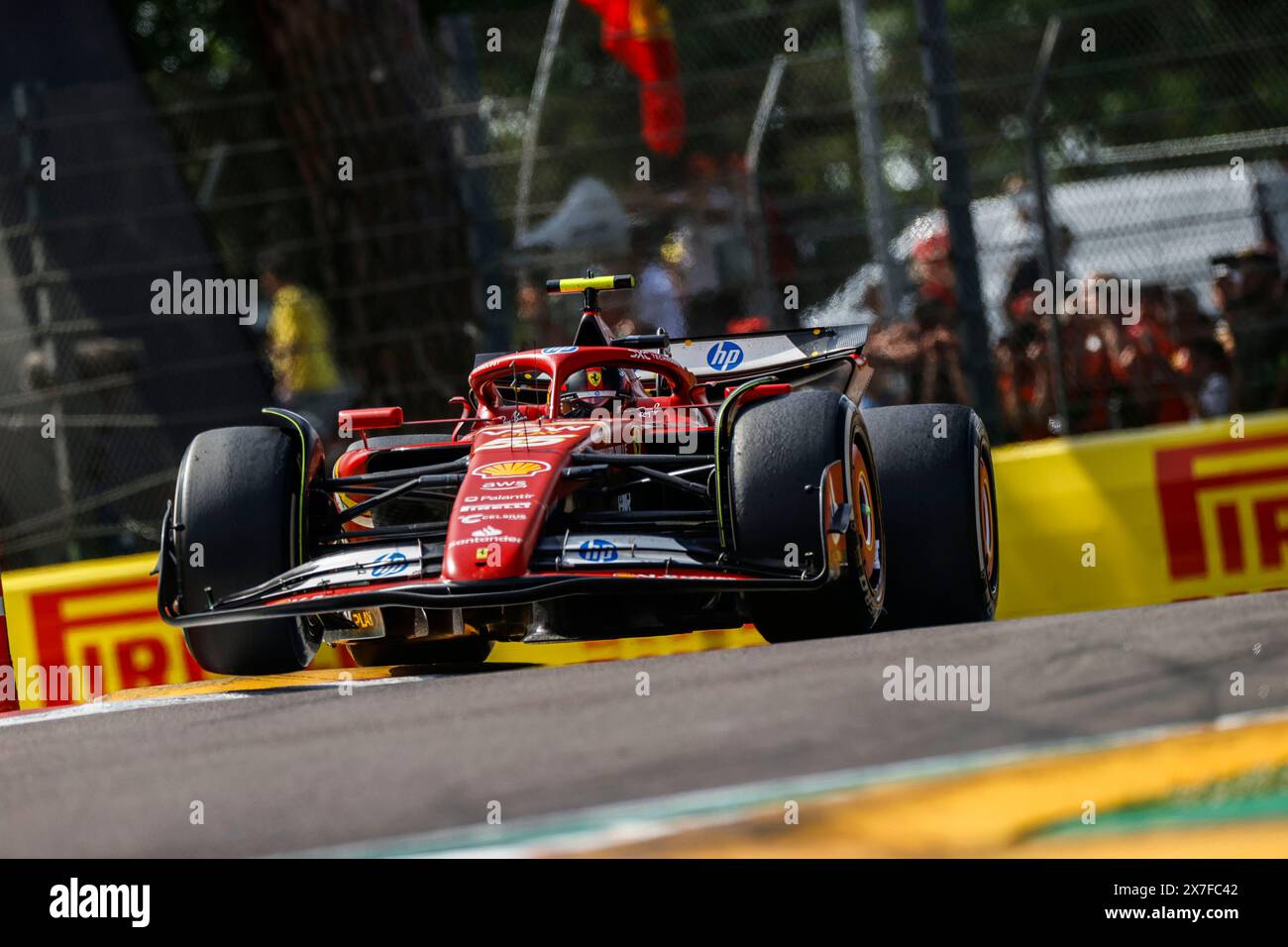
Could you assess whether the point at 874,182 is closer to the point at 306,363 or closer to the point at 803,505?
the point at 306,363

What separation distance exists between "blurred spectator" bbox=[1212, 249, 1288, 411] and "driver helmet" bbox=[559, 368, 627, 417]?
369 centimetres

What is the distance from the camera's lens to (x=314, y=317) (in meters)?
11.6

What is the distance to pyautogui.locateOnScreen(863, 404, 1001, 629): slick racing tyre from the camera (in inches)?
256

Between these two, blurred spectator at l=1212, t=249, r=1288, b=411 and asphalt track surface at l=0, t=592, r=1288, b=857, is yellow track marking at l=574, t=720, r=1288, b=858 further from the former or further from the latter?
blurred spectator at l=1212, t=249, r=1288, b=411

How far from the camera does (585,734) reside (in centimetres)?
392

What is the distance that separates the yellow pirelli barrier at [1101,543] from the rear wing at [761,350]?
3.83 feet

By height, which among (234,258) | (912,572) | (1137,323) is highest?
(234,258)

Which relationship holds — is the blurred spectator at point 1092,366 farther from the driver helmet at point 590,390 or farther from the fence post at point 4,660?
the fence post at point 4,660

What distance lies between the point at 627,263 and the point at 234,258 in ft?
8.76

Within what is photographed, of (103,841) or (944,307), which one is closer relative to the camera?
(103,841)

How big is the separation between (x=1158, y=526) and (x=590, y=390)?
2.70 m

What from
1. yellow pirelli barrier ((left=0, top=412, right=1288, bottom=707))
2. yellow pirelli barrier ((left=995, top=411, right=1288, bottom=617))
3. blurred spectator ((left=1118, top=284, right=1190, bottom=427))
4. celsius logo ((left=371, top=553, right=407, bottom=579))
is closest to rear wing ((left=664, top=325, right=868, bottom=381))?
yellow pirelli barrier ((left=0, top=412, right=1288, bottom=707))
